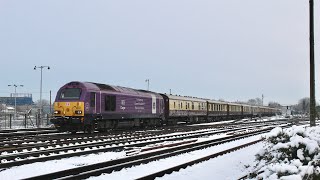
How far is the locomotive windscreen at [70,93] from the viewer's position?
24.5 m

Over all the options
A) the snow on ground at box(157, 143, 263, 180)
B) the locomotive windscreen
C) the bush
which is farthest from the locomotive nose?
the bush

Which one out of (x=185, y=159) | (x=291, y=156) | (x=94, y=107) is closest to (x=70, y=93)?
(x=94, y=107)

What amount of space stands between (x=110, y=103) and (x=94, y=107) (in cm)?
220

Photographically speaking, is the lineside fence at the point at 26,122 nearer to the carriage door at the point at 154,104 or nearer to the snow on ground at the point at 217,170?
the carriage door at the point at 154,104

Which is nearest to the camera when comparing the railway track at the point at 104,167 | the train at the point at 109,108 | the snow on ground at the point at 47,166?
the railway track at the point at 104,167

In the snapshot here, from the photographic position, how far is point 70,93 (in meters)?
24.9

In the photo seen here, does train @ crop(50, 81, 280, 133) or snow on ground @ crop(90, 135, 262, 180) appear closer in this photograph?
snow on ground @ crop(90, 135, 262, 180)

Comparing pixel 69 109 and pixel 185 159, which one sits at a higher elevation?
pixel 69 109

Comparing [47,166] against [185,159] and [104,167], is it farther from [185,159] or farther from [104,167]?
[185,159]

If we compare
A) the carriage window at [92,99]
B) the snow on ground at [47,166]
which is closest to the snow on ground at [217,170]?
the snow on ground at [47,166]

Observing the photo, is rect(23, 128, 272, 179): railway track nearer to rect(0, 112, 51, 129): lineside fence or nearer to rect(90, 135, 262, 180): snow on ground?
rect(90, 135, 262, 180): snow on ground

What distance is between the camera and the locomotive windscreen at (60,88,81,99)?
24.5m

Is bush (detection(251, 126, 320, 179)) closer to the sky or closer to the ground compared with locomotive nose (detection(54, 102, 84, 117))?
closer to the ground

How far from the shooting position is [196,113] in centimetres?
4778
